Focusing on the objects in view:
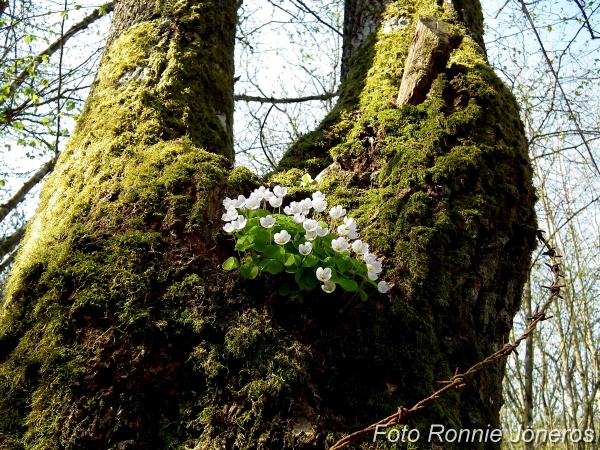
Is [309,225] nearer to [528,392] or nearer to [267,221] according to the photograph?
[267,221]

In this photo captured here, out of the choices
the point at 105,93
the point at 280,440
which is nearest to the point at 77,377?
the point at 280,440

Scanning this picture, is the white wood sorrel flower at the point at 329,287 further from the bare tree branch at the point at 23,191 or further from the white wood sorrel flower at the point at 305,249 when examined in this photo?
the bare tree branch at the point at 23,191

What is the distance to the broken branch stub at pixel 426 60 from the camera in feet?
8.74

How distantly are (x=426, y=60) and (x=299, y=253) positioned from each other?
149 centimetres

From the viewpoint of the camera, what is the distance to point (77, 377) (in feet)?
5.20

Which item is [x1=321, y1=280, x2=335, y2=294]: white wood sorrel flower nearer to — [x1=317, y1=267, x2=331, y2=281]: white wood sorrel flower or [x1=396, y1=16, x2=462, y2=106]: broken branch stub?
[x1=317, y1=267, x2=331, y2=281]: white wood sorrel flower

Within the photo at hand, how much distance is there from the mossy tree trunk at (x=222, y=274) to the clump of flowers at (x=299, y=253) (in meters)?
0.10

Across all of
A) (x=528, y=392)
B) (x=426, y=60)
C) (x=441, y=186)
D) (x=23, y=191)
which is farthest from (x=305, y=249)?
(x=528, y=392)

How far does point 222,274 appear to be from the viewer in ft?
6.17

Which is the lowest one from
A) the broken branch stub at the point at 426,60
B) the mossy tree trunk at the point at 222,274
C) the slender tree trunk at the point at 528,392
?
the mossy tree trunk at the point at 222,274

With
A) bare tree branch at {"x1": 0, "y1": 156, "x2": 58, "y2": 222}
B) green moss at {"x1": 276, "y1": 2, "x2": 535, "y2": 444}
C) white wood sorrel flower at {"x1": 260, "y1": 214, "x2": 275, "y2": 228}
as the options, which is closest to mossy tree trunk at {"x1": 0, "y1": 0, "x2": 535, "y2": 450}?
green moss at {"x1": 276, "y1": 2, "x2": 535, "y2": 444}

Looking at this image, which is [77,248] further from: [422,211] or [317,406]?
[422,211]

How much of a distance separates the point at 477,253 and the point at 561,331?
419 inches

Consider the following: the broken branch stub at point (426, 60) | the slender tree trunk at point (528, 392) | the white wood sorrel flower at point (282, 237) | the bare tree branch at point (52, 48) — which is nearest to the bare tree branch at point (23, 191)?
the bare tree branch at point (52, 48)
